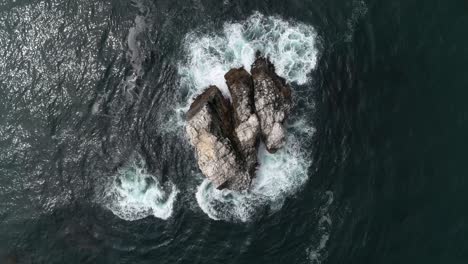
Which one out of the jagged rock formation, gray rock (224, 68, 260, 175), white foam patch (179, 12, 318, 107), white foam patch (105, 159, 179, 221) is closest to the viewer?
the jagged rock formation

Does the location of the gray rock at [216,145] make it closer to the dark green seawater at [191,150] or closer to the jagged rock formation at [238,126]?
the jagged rock formation at [238,126]

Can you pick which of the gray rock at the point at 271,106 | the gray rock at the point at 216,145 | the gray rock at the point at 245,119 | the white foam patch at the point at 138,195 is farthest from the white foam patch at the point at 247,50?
the white foam patch at the point at 138,195

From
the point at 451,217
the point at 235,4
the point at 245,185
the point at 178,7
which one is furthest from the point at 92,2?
the point at 451,217

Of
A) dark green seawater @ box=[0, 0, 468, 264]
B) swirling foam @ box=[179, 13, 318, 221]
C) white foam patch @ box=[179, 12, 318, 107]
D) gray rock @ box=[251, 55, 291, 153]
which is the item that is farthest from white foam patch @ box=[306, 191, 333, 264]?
white foam patch @ box=[179, 12, 318, 107]

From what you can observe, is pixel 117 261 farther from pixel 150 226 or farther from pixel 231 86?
pixel 231 86

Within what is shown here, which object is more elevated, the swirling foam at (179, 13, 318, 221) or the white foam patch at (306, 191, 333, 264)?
the swirling foam at (179, 13, 318, 221)

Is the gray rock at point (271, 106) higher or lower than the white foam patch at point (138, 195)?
higher

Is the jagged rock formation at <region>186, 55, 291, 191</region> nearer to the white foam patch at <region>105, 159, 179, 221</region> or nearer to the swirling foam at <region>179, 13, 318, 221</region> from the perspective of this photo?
the swirling foam at <region>179, 13, 318, 221</region>
